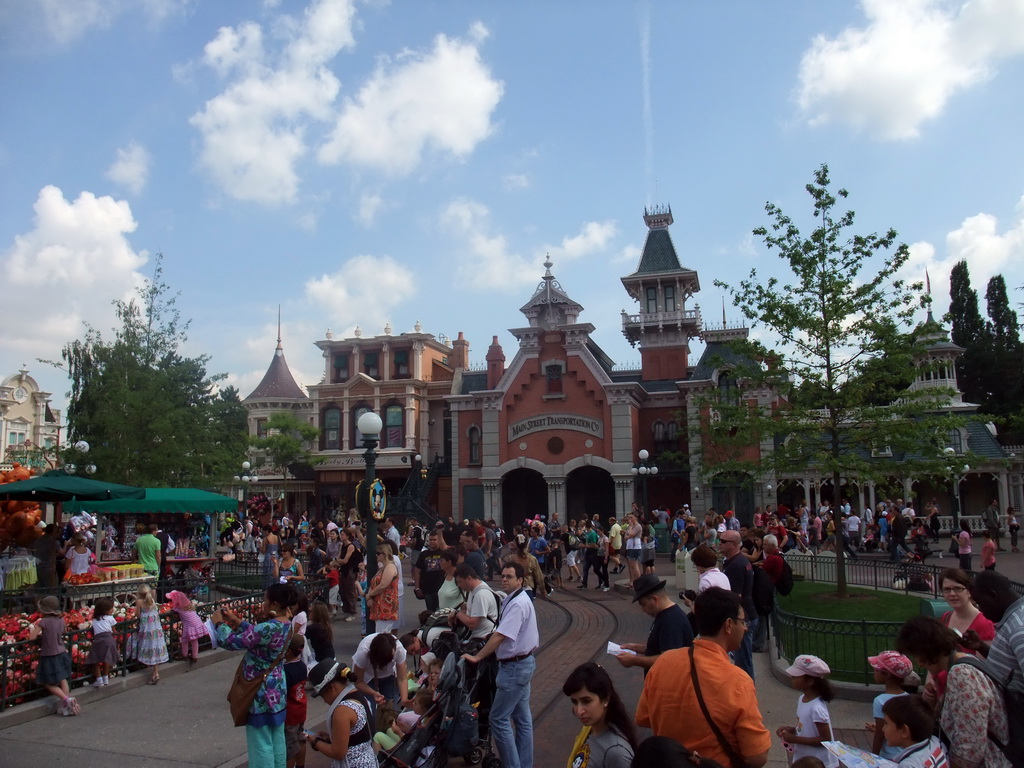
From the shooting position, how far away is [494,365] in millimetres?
42688

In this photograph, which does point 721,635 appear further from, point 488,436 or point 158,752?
point 488,436

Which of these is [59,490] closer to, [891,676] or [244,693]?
[244,693]

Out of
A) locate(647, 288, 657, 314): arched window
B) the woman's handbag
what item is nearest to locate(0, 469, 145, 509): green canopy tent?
the woman's handbag

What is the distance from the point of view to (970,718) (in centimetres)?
386

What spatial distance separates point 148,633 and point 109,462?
16876mm

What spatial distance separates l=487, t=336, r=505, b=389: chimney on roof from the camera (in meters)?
42.5

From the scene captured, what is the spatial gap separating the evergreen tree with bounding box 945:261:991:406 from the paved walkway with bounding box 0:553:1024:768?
4596 centimetres

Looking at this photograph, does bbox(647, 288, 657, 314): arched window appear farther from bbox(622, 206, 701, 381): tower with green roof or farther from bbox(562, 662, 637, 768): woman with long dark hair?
bbox(562, 662, 637, 768): woman with long dark hair

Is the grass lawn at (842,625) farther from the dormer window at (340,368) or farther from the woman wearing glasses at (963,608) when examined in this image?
the dormer window at (340,368)

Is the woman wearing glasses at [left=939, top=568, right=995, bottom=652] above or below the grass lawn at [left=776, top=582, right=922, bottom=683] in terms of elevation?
above

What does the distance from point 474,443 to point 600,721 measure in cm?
3781

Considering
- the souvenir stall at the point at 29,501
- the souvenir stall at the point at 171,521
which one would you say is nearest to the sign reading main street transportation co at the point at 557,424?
the souvenir stall at the point at 171,521

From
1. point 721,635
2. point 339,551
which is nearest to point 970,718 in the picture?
point 721,635

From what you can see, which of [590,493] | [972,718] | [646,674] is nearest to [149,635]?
[646,674]
